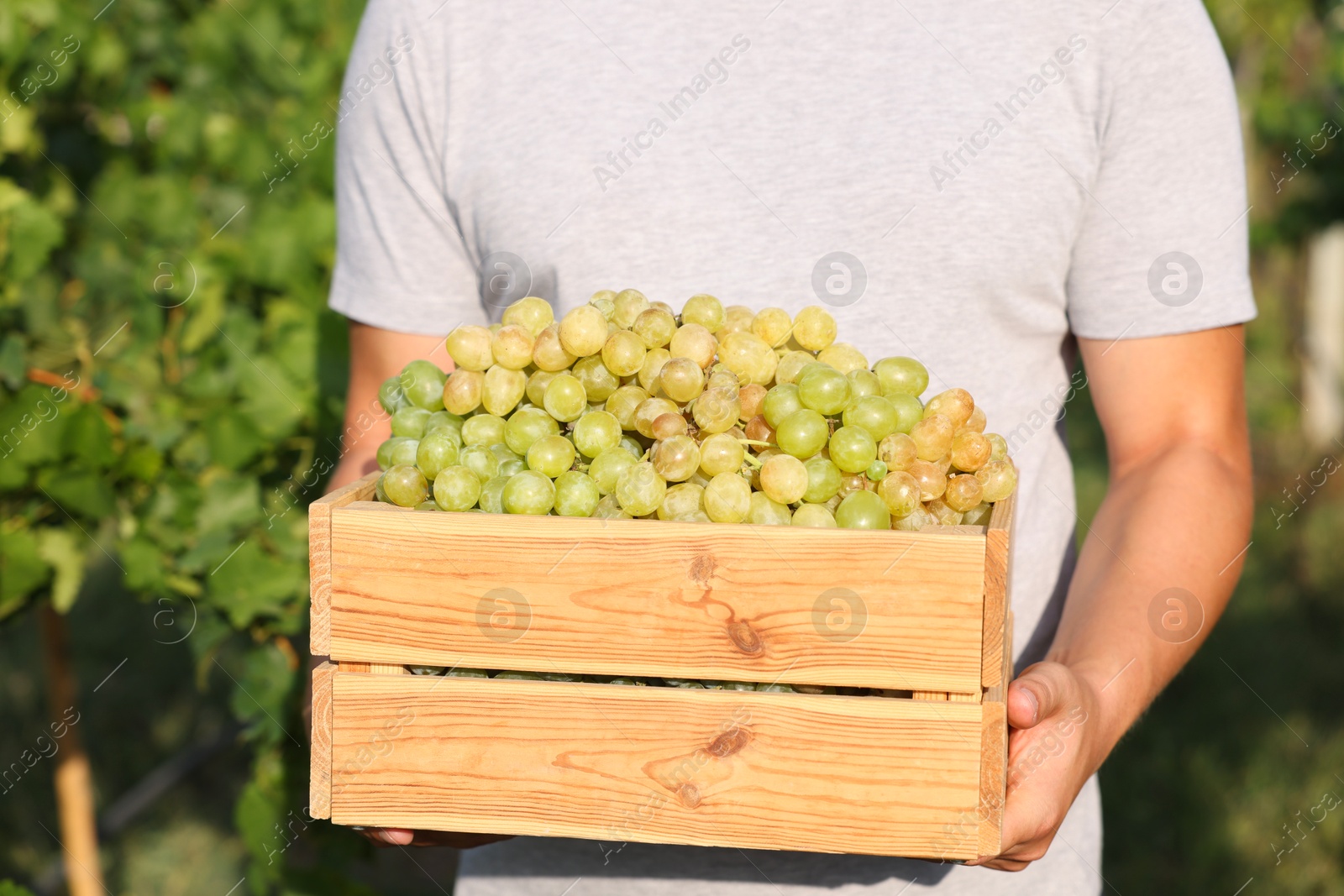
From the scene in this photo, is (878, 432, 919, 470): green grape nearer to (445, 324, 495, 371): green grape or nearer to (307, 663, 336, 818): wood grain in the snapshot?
(445, 324, 495, 371): green grape

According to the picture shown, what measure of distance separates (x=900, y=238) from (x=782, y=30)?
34 cm

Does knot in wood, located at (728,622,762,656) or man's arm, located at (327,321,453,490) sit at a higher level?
knot in wood, located at (728,622,762,656)

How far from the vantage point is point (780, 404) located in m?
1.18

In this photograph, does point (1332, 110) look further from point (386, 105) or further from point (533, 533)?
point (533, 533)

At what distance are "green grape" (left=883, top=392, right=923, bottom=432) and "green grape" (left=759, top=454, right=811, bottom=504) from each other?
0.40 ft

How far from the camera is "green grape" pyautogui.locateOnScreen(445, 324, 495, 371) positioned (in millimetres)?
1238

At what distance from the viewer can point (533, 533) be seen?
110cm

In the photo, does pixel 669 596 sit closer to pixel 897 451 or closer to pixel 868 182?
pixel 897 451

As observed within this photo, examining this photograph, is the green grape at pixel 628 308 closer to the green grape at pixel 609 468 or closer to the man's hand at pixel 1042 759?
the green grape at pixel 609 468

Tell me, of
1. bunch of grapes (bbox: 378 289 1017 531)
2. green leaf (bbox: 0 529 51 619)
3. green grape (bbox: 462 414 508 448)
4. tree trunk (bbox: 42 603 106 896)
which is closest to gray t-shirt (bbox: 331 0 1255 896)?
bunch of grapes (bbox: 378 289 1017 531)

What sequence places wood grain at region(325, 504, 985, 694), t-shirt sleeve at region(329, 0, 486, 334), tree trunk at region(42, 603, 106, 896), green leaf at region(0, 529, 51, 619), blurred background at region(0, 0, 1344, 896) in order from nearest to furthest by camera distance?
wood grain at region(325, 504, 985, 694)
t-shirt sleeve at region(329, 0, 486, 334)
green leaf at region(0, 529, 51, 619)
blurred background at region(0, 0, 1344, 896)
tree trunk at region(42, 603, 106, 896)

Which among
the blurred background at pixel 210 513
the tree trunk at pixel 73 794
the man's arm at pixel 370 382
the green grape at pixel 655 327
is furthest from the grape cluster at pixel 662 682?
the tree trunk at pixel 73 794

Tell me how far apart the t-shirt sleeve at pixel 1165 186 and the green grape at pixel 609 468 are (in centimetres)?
77

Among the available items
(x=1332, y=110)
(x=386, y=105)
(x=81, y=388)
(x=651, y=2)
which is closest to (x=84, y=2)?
(x=81, y=388)
